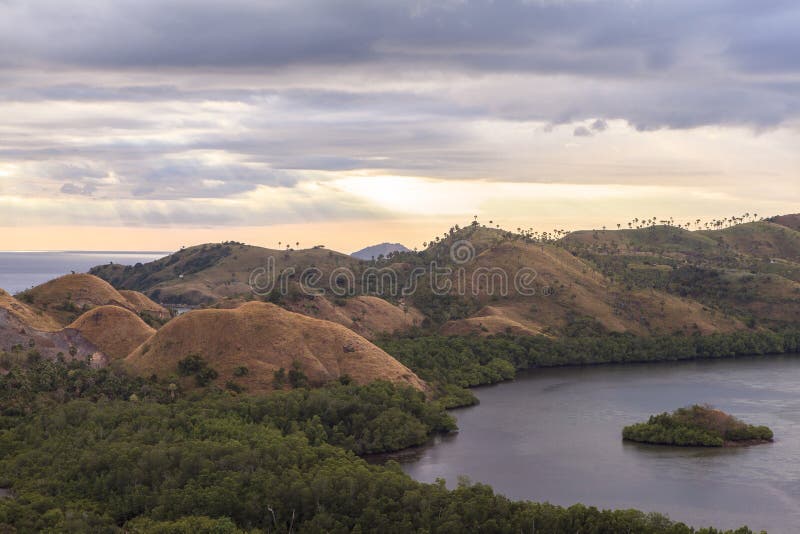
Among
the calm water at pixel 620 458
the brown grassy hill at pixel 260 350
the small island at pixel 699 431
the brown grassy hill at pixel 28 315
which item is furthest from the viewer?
the brown grassy hill at pixel 28 315

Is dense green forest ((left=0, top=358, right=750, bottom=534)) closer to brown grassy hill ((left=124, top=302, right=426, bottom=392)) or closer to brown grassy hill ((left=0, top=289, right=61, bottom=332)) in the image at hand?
brown grassy hill ((left=124, top=302, right=426, bottom=392))

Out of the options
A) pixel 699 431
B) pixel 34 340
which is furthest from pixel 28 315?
pixel 699 431

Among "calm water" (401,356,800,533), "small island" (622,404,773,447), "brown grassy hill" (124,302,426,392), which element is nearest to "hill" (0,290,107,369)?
"brown grassy hill" (124,302,426,392)

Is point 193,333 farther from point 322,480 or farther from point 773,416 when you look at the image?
point 773,416

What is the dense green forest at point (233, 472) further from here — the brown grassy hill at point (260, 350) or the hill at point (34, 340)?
the hill at point (34, 340)

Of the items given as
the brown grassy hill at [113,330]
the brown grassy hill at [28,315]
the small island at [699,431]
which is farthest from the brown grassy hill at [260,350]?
the small island at [699,431]

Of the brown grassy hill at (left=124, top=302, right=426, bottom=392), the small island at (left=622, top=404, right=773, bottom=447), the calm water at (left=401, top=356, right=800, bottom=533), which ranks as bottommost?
the calm water at (left=401, top=356, right=800, bottom=533)
